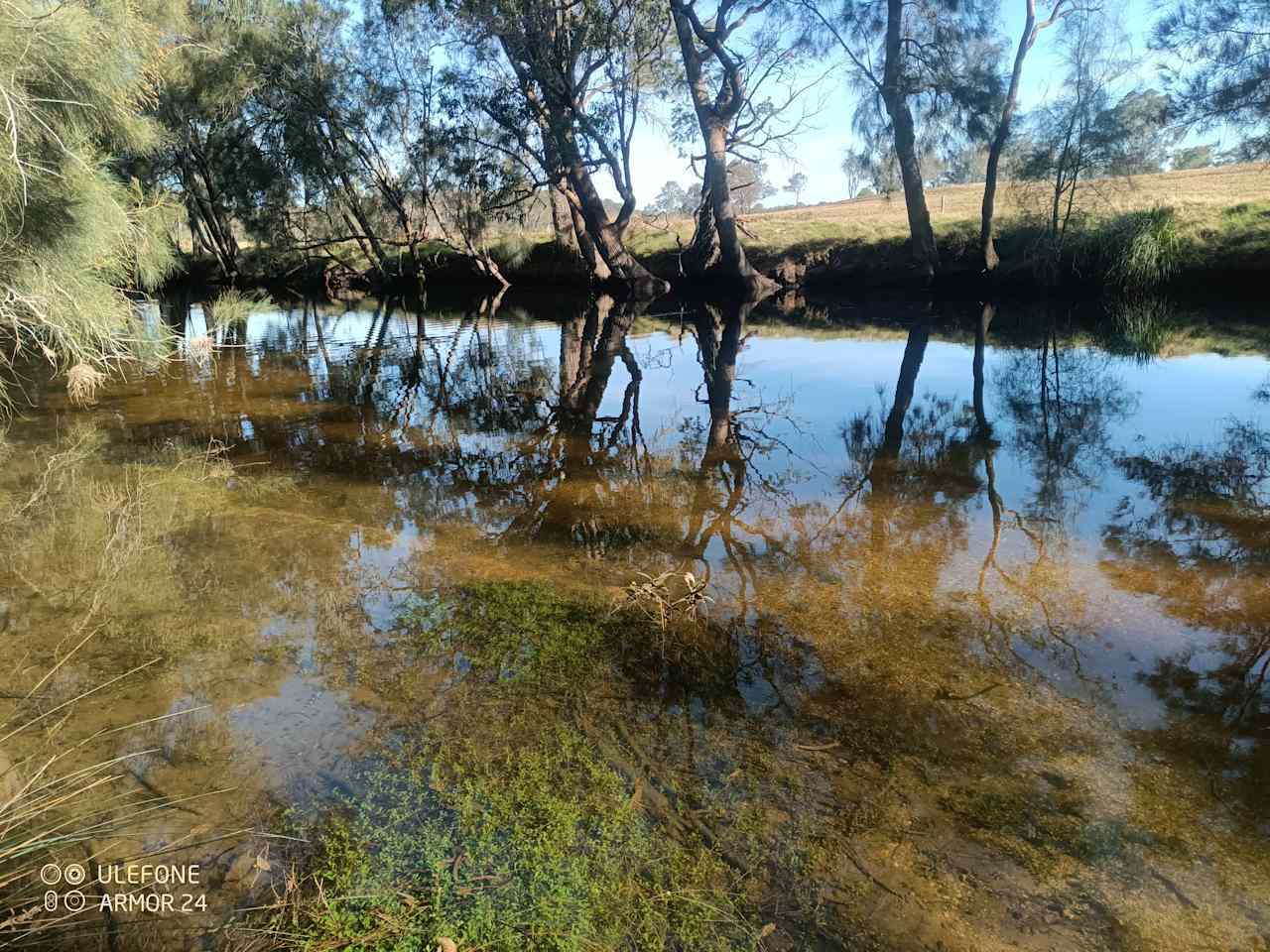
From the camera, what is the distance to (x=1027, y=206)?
2108 cm

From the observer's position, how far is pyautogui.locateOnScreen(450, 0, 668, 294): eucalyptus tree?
21188 millimetres

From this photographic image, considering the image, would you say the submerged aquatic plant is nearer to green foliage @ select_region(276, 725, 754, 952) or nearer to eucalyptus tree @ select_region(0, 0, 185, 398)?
eucalyptus tree @ select_region(0, 0, 185, 398)

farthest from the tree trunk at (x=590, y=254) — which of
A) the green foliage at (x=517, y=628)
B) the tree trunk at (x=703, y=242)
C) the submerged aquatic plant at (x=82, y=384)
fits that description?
the green foliage at (x=517, y=628)

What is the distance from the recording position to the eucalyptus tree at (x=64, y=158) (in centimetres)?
605

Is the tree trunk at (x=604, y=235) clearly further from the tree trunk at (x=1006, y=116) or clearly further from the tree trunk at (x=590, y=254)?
the tree trunk at (x=1006, y=116)

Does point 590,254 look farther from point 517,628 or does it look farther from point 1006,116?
point 517,628

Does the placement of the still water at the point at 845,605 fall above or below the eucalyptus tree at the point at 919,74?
below

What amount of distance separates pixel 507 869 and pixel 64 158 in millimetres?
8206

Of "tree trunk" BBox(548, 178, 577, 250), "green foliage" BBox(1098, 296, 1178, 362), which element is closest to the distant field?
"tree trunk" BBox(548, 178, 577, 250)

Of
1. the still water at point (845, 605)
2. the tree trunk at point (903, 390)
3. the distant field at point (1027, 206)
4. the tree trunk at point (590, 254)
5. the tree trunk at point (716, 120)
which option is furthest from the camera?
the tree trunk at point (590, 254)

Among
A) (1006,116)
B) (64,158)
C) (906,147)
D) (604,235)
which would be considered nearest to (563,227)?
(604,235)

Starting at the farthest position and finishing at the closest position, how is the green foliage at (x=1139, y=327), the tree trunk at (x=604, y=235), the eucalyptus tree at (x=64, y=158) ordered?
the tree trunk at (x=604, y=235)
the green foliage at (x=1139, y=327)
the eucalyptus tree at (x=64, y=158)

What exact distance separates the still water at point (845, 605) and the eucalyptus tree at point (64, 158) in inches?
55.7

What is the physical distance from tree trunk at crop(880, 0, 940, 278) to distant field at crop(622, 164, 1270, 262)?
2.23 m
